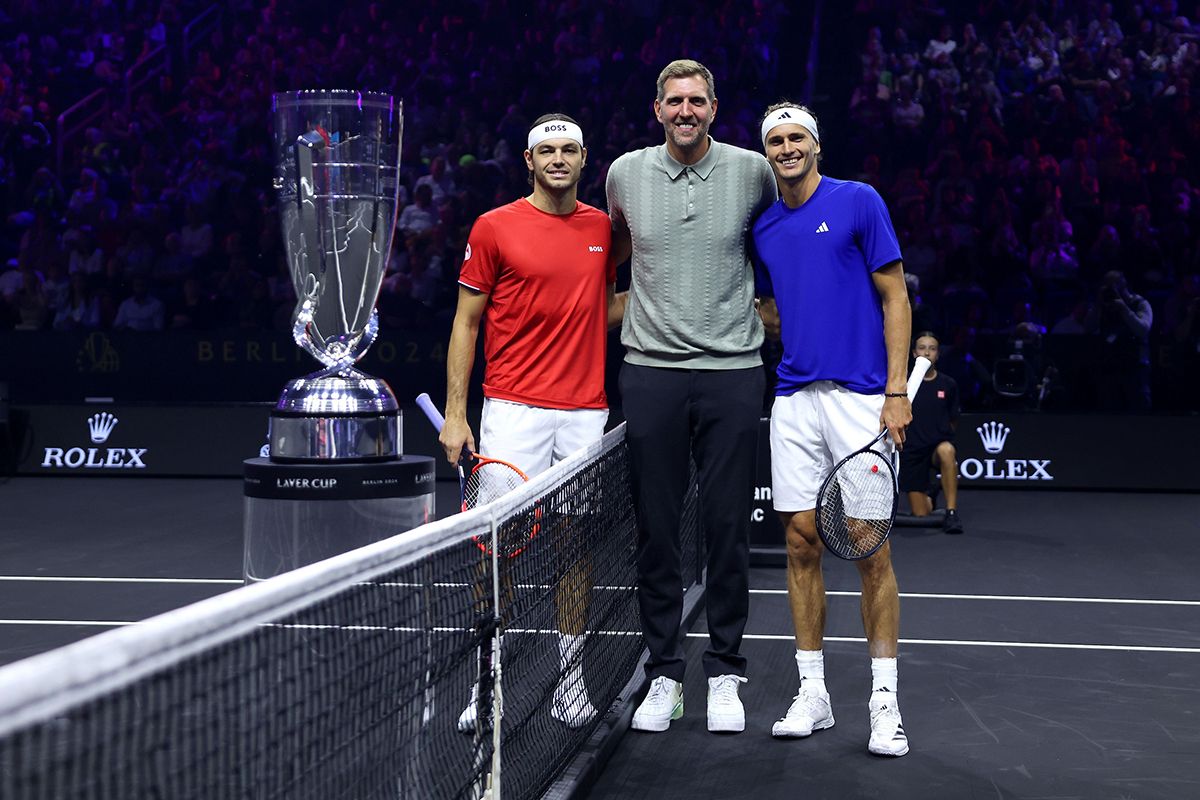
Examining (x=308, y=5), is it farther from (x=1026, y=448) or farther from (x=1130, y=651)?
(x=1130, y=651)

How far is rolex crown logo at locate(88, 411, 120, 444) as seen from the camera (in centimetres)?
1068

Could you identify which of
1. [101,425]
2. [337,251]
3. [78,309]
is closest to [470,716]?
[337,251]

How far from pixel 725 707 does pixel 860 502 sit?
67cm

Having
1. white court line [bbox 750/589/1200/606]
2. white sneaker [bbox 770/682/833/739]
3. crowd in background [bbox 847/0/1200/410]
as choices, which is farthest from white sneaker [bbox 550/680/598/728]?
crowd in background [bbox 847/0/1200/410]

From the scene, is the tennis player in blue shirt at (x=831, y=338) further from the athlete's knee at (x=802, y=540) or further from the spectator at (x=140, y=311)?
the spectator at (x=140, y=311)

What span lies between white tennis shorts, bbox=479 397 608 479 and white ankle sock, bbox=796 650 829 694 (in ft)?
2.64

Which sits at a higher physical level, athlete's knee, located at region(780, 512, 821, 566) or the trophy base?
the trophy base

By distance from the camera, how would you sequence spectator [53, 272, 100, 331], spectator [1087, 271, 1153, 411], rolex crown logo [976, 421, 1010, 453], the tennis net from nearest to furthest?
the tennis net < rolex crown logo [976, 421, 1010, 453] < spectator [1087, 271, 1153, 411] < spectator [53, 272, 100, 331]

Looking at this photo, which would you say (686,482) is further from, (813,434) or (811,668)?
(811,668)

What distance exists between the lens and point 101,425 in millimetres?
10711

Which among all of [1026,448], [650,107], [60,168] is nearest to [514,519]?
[1026,448]

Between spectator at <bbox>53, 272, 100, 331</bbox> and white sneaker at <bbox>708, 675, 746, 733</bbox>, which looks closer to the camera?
white sneaker at <bbox>708, 675, 746, 733</bbox>

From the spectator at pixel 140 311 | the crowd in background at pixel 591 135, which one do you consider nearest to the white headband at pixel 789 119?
the crowd in background at pixel 591 135

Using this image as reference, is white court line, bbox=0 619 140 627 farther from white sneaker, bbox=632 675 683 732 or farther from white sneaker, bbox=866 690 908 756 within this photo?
white sneaker, bbox=866 690 908 756
